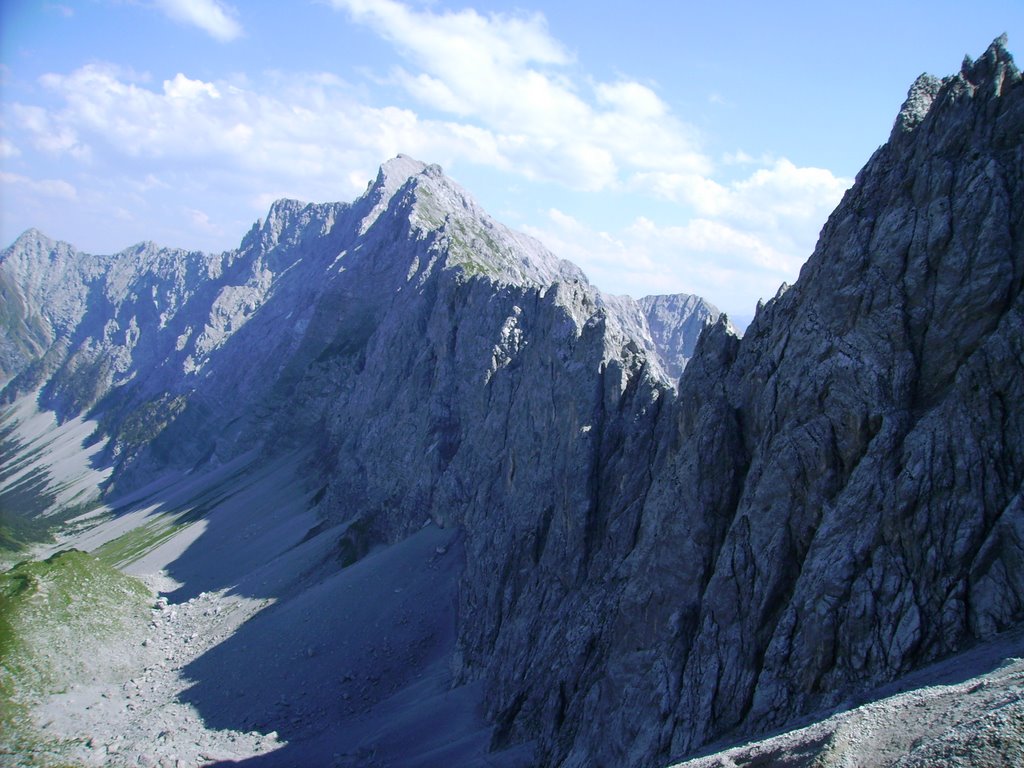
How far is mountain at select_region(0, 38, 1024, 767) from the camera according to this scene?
3120cm

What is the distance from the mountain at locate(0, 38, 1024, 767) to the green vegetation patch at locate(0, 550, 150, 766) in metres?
2.38

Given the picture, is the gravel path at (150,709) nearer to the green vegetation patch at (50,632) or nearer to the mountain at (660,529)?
the mountain at (660,529)

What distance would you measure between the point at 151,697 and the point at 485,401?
49.5 metres

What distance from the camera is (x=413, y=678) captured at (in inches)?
2815

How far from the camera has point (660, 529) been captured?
4453 centimetres

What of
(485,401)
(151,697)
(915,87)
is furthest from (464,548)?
(915,87)

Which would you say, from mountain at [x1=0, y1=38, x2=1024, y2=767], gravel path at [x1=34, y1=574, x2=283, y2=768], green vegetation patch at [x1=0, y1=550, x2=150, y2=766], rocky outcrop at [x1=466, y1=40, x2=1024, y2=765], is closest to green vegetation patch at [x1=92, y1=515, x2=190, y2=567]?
mountain at [x1=0, y1=38, x2=1024, y2=767]

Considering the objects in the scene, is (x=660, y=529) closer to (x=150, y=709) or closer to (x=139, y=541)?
(x=150, y=709)

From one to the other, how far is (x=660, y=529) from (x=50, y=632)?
227 feet

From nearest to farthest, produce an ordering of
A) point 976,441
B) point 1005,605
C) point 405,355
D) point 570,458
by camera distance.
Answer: point 1005,605 → point 976,441 → point 570,458 → point 405,355

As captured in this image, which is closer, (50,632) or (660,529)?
(660,529)

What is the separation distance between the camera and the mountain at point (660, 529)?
102ft

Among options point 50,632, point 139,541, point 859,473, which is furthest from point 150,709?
Answer: point 139,541

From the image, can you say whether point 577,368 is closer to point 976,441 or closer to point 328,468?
point 976,441
